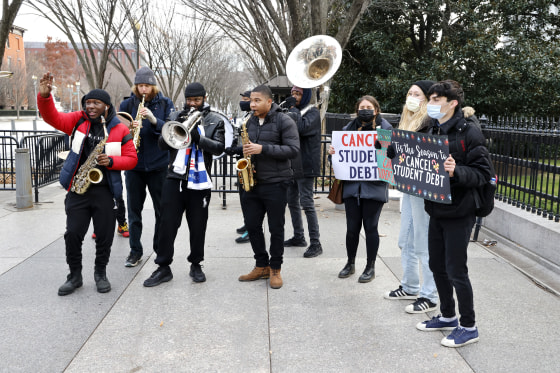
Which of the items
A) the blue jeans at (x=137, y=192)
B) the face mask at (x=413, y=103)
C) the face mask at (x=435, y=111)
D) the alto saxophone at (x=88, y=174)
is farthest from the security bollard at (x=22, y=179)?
the face mask at (x=435, y=111)

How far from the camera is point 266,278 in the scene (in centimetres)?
521

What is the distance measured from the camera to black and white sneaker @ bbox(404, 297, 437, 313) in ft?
14.2

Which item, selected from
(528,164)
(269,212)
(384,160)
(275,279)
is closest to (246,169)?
(269,212)

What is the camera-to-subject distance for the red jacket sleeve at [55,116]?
14.6 ft

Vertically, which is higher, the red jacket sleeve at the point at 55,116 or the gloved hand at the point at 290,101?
the gloved hand at the point at 290,101

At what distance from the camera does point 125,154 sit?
4.80 meters

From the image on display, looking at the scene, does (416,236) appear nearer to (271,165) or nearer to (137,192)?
(271,165)

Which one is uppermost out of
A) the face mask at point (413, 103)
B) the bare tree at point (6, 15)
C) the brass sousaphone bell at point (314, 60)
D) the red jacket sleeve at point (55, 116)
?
the bare tree at point (6, 15)

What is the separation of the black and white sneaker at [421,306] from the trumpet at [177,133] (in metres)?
2.48

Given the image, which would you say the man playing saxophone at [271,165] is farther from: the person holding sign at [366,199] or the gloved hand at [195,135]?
the person holding sign at [366,199]

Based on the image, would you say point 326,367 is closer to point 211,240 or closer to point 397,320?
point 397,320

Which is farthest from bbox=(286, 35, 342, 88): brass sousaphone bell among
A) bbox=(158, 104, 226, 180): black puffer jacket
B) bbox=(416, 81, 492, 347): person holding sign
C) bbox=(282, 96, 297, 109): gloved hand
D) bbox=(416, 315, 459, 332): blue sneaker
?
bbox=(416, 315, 459, 332): blue sneaker

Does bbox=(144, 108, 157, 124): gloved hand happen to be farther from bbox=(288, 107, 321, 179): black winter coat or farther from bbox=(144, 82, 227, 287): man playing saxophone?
bbox=(288, 107, 321, 179): black winter coat

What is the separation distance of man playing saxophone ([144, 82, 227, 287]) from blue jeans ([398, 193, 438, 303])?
1.88 m
